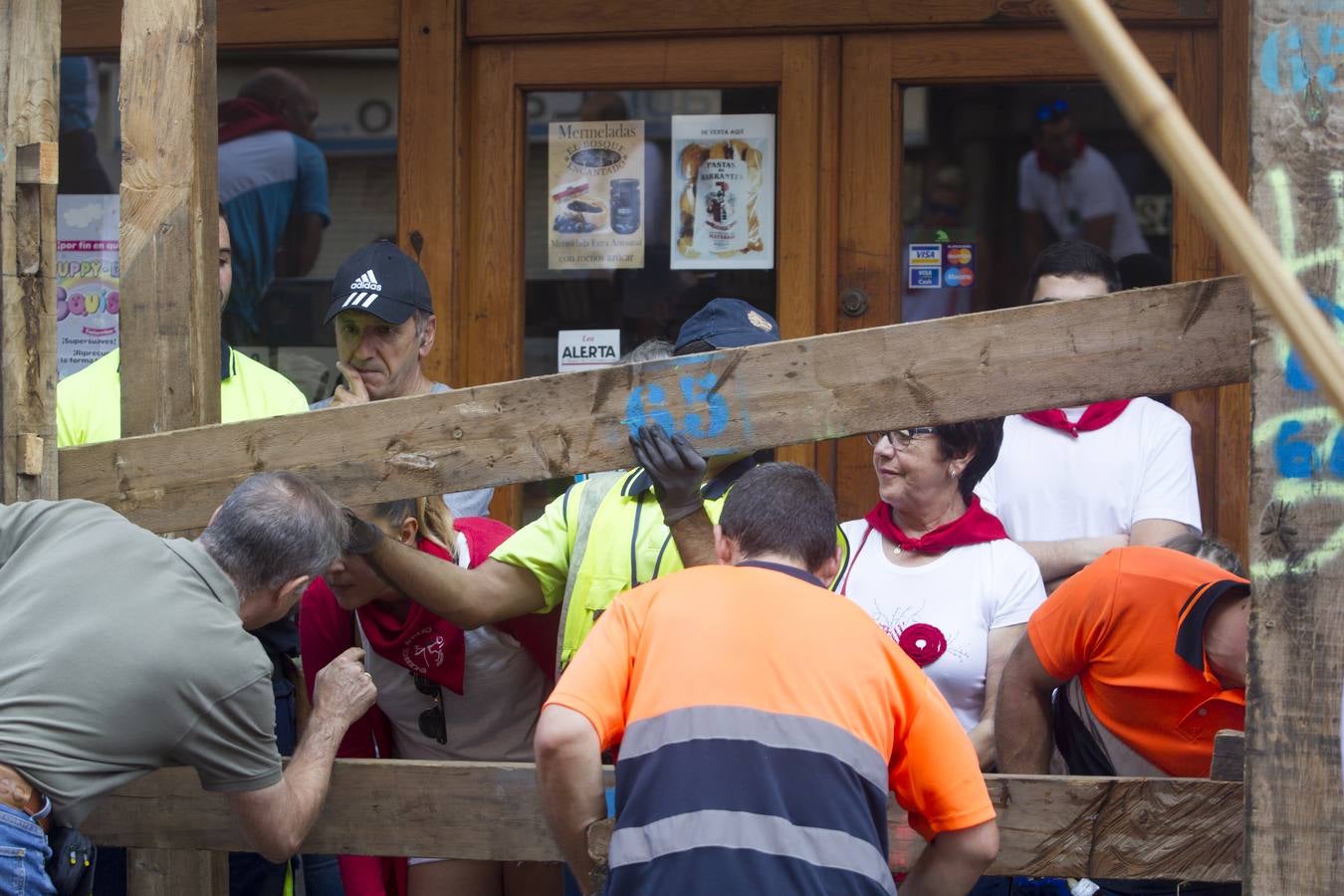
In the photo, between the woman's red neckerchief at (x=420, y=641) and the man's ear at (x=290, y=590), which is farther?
the woman's red neckerchief at (x=420, y=641)

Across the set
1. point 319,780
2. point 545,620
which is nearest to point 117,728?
point 319,780

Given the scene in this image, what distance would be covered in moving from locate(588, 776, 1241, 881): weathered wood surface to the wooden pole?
67.6 inches

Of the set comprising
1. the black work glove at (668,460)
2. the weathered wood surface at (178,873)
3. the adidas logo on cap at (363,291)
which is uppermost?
the adidas logo on cap at (363,291)

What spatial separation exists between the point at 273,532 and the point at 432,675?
76 centimetres

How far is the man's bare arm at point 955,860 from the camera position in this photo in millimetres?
2387

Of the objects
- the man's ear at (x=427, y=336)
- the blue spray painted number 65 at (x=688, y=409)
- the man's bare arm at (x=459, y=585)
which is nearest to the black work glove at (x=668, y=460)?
the blue spray painted number 65 at (x=688, y=409)

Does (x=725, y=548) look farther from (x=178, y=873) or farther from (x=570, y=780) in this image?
(x=178, y=873)

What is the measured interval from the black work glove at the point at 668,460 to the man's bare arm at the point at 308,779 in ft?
2.77

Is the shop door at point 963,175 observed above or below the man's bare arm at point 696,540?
above

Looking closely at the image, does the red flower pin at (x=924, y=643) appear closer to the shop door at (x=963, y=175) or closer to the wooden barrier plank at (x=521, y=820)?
the wooden barrier plank at (x=521, y=820)

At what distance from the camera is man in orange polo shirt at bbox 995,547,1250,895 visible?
285cm

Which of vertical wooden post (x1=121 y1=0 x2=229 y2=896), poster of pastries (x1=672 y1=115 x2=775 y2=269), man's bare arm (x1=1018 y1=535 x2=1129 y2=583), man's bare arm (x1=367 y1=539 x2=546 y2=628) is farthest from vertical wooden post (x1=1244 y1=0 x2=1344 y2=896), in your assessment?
poster of pastries (x1=672 y1=115 x2=775 y2=269)

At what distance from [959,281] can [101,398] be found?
258cm

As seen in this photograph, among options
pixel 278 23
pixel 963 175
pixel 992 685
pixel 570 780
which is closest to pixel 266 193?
pixel 278 23
